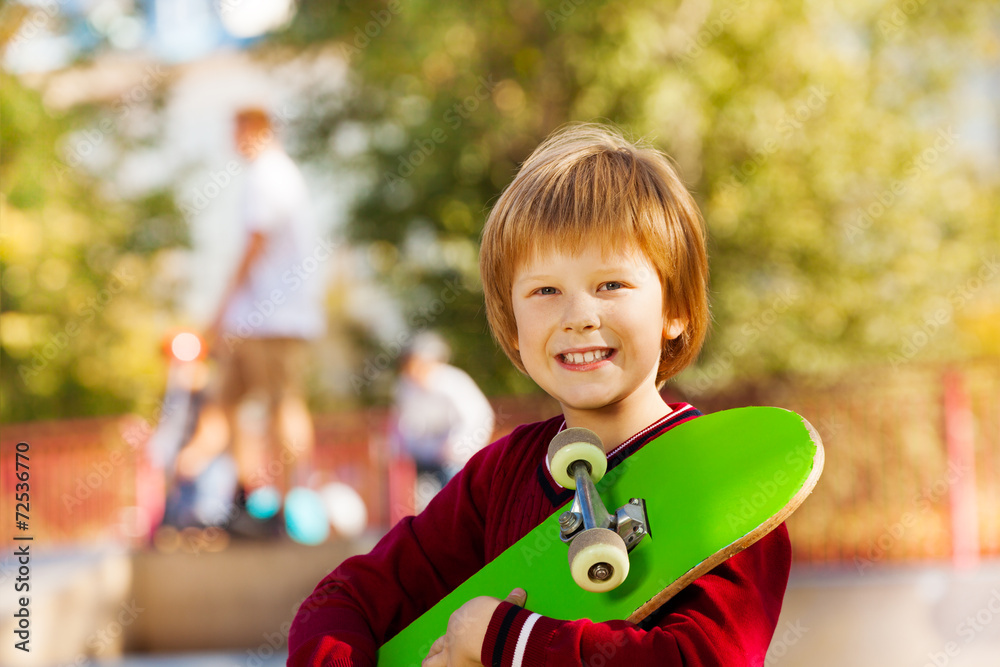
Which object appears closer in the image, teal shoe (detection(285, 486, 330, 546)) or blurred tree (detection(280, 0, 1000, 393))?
teal shoe (detection(285, 486, 330, 546))

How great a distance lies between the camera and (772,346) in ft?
29.9

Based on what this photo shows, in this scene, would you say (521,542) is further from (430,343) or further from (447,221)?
(447,221)

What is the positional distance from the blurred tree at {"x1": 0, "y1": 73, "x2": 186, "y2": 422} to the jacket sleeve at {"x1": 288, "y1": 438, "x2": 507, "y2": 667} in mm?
9165

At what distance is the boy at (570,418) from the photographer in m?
1.12

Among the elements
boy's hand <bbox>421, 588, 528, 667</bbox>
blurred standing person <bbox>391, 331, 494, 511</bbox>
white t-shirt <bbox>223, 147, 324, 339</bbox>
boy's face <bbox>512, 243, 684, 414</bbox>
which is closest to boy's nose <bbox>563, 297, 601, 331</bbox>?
boy's face <bbox>512, 243, 684, 414</bbox>

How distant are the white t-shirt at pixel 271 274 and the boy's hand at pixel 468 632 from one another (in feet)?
10.4

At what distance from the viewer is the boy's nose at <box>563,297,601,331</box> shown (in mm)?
1265

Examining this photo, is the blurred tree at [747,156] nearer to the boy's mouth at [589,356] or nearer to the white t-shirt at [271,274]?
the white t-shirt at [271,274]

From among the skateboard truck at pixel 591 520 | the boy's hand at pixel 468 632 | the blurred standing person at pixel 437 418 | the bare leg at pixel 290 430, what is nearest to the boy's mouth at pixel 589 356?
the skateboard truck at pixel 591 520

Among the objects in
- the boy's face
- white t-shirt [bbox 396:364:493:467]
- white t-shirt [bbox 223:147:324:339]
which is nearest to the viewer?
the boy's face

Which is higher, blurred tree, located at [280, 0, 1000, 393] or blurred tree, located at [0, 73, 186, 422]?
blurred tree, located at [0, 73, 186, 422]

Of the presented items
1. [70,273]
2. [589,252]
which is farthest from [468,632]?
[70,273]

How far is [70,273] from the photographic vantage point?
12.2 meters

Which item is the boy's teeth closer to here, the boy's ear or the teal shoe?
the boy's ear
